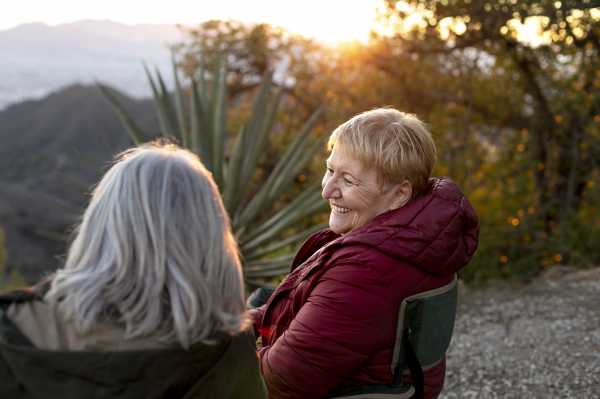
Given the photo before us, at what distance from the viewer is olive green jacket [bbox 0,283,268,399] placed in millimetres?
1002

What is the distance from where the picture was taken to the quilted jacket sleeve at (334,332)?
4.66 feet

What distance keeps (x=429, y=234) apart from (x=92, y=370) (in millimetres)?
981

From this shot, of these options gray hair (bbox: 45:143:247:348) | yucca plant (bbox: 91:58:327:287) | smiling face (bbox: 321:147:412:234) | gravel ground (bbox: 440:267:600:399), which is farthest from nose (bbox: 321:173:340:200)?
yucca plant (bbox: 91:58:327:287)

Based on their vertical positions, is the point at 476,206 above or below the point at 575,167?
below

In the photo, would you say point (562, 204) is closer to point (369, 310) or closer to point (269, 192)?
point (269, 192)

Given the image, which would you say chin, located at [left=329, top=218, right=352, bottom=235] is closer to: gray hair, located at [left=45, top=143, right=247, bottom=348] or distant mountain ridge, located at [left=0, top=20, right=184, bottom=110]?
gray hair, located at [left=45, top=143, right=247, bottom=348]

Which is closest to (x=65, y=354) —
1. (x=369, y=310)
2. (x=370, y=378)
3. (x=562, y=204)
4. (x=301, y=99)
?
(x=369, y=310)

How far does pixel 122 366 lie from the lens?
39.9 inches

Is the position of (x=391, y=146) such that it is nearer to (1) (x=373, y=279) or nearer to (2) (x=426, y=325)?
(1) (x=373, y=279)

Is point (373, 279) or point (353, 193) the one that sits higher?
point (353, 193)

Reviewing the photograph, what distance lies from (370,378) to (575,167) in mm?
4548

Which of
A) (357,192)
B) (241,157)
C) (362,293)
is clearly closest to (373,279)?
(362,293)

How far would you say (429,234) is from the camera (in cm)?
147

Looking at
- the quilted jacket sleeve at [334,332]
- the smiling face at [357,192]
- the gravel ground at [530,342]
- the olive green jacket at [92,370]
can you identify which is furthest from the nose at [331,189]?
the gravel ground at [530,342]
